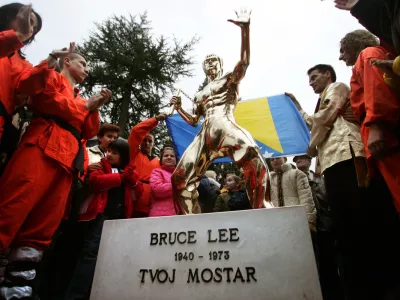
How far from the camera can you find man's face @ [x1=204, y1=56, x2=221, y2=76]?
3426 millimetres

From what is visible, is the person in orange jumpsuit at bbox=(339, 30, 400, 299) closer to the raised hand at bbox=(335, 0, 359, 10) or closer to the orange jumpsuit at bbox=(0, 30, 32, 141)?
the raised hand at bbox=(335, 0, 359, 10)

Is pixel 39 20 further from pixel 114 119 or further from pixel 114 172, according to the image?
pixel 114 119

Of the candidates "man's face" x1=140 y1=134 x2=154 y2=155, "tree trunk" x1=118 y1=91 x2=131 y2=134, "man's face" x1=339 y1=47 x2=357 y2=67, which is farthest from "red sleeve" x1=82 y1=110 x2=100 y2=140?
"tree trunk" x1=118 y1=91 x2=131 y2=134

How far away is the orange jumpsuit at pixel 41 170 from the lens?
205 centimetres

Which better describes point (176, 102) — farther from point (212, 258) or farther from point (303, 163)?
point (303, 163)

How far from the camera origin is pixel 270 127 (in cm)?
511

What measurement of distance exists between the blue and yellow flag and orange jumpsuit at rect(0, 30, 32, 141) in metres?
2.65

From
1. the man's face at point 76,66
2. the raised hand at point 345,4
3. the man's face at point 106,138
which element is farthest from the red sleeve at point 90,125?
the raised hand at point 345,4

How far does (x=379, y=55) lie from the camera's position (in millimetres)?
2098

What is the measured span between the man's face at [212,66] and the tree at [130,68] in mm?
7405

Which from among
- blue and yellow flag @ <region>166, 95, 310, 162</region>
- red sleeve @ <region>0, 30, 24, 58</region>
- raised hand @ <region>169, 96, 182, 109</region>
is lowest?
red sleeve @ <region>0, 30, 24, 58</region>

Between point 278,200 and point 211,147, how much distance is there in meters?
1.32

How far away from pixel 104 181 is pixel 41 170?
32.3 inches

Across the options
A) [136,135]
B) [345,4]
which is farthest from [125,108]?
[345,4]
